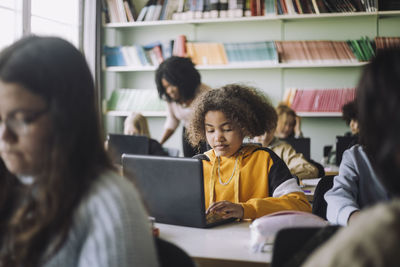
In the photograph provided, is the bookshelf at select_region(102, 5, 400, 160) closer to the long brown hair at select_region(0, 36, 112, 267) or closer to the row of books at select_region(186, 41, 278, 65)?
the row of books at select_region(186, 41, 278, 65)

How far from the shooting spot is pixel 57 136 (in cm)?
88

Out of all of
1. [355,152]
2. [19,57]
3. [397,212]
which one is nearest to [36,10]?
[355,152]

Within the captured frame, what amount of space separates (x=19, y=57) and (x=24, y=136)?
147mm

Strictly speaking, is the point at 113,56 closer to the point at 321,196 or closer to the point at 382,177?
the point at 321,196

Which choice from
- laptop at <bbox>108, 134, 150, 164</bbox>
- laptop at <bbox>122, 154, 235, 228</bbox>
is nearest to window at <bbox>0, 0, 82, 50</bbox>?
laptop at <bbox>108, 134, 150, 164</bbox>

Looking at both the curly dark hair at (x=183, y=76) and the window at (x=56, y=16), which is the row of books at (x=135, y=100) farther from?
the curly dark hair at (x=183, y=76)

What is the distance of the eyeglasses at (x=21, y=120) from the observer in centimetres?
88

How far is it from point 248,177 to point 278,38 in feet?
10.4

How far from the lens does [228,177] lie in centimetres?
213

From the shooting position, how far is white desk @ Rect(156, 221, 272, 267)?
135 centimetres

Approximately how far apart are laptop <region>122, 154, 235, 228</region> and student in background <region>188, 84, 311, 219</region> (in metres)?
0.34

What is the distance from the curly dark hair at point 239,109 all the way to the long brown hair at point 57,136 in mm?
1269

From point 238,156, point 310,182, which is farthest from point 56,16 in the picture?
point 238,156

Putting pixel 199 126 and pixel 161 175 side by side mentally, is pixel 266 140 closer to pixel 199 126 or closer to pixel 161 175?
pixel 199 126
